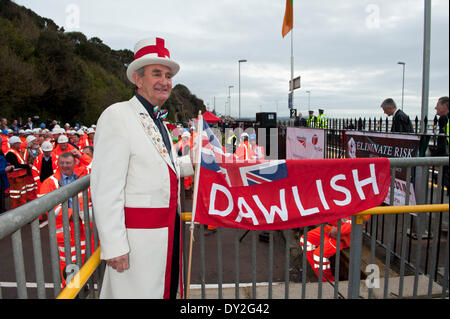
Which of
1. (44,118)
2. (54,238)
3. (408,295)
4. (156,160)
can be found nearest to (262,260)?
(408,295)

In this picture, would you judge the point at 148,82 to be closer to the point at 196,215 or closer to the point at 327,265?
the point at 196,215

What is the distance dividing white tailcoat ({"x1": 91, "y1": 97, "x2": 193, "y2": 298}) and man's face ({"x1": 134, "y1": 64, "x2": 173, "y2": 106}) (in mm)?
109

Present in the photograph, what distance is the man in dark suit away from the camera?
21.6 feet

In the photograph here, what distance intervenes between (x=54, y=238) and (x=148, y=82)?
3.68 ft

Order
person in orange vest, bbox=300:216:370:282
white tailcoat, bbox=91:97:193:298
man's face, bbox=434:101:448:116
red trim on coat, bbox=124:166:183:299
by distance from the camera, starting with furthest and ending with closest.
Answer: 1. man's face, bbox=434:101:448:116
2. person in orange vest, bbox=300:216:370:282
3. red trim on coat, bbox=124:166:183:299
4. white tailcoat, bbox=91:97:193:298

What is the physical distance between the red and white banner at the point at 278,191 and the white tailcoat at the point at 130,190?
47 centimetres

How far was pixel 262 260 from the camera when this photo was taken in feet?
17.1

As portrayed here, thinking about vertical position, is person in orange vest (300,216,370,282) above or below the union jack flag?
below

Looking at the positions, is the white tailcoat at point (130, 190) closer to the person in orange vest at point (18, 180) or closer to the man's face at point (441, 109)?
the man's face at point (441, 109)

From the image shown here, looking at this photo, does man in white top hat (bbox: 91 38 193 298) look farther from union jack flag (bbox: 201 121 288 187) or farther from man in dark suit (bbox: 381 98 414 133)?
man in dark suit (bbox: 381 98 414 133)

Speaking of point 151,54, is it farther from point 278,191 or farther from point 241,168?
point 278,191

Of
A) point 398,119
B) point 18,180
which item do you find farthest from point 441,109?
point 18,180

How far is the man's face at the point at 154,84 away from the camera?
218 centimetres

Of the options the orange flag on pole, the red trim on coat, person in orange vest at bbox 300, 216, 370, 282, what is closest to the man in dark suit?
person in orange vest at bbox 300, 216, 370, 282
